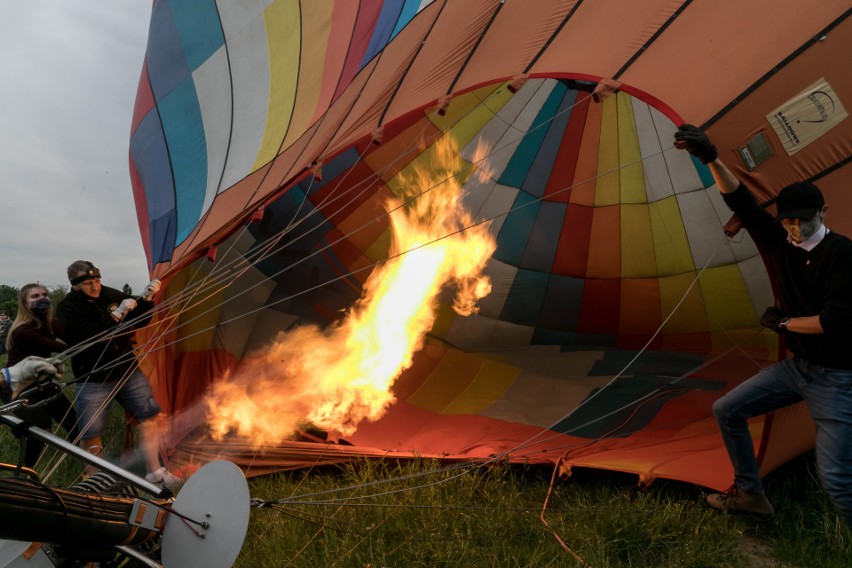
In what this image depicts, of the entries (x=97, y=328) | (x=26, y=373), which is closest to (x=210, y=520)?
Result: (x=26, y=373)

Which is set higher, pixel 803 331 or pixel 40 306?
pixel 40 306

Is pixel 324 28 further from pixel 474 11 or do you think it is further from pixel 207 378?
pixel 207 378

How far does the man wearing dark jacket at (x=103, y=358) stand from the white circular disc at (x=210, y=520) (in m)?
1.34

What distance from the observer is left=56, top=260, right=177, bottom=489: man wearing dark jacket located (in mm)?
2871

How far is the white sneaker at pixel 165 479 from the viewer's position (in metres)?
2.85

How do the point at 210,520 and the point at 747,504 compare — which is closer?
the point at 210,520

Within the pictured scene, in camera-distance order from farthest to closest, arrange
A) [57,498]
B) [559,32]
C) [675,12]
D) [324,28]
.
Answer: [324,28]
[559,32]
[675,12]
[57,498]

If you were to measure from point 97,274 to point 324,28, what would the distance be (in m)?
1.82

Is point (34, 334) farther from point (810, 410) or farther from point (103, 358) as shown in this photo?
point (810, 410)

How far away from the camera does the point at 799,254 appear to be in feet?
6.24

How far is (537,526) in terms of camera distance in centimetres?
220

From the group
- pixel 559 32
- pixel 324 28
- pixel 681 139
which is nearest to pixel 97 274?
pixel 324 28

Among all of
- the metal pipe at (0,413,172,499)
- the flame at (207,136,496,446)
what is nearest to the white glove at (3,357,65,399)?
the metal pipe at (0,413,172,499)

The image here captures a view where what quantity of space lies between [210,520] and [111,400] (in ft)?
5.54
